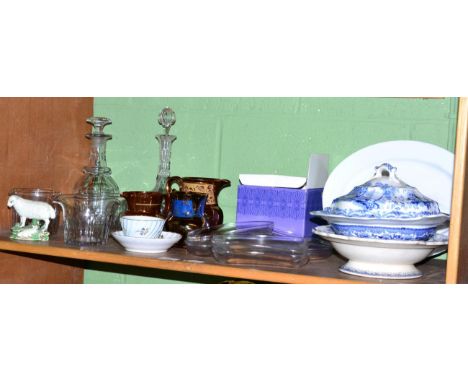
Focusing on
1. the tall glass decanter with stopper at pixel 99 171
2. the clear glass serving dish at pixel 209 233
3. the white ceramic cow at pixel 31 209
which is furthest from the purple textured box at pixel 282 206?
the white ceramic cow at pixel 31 209

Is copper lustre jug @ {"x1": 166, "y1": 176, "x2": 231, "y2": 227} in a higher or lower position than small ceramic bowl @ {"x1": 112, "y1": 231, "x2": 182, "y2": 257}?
higher

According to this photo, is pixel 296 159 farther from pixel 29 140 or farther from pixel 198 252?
pixel 29 140

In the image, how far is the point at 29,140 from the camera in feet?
4.98

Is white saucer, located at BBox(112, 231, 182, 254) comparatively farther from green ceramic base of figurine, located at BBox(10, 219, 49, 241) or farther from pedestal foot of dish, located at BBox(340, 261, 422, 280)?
pedestal foot of dish, located at BBox(340, 261, 422, 280)

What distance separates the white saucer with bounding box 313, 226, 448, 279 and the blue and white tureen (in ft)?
0.03

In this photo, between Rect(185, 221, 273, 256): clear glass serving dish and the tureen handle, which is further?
Rect(185, 221, 273, 256): clear glass serving dish

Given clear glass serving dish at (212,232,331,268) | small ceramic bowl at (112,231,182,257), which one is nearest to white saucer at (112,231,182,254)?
small ceramic bowl at (112,231,182,257)

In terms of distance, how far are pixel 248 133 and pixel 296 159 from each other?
136 millimetres

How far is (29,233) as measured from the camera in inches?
54.4

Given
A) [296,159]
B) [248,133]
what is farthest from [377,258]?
[248,133]

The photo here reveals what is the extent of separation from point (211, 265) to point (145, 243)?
0.16 meters

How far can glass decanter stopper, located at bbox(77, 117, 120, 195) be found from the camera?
155cm

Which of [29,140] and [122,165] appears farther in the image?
[122,165]

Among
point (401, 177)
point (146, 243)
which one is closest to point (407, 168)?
point (401, 177)
